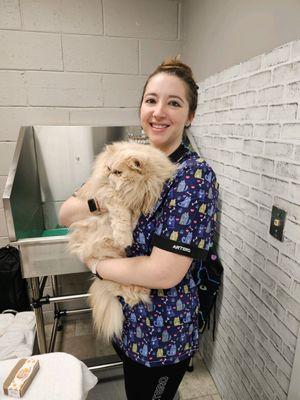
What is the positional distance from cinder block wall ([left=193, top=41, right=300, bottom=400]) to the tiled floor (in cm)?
12

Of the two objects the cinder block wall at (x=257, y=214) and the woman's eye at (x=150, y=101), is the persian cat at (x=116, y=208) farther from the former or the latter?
the cinder block wall at (x=257, y=214)

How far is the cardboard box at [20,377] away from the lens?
28.7 inches

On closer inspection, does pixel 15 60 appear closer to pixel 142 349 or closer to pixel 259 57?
pixel 259 57

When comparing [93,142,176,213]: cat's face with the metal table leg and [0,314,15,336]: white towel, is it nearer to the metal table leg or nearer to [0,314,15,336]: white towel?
the metal table leg

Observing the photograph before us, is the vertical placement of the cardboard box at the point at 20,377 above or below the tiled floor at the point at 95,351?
above

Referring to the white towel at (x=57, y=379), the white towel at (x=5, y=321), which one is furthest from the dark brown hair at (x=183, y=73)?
the white towel at (x=5, y=321)

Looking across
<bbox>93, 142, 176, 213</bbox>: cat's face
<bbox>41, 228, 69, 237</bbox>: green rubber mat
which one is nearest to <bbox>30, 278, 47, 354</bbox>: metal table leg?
<bbox>41, 228, 69, 237</bbox>: green rubber mat

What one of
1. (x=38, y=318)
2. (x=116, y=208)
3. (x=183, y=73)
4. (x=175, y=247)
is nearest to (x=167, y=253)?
(x=175, y=247)

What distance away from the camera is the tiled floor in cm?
173

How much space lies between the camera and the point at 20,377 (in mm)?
764

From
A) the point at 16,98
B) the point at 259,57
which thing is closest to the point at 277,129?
the point at 259,57

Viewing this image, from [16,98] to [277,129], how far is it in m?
1.75

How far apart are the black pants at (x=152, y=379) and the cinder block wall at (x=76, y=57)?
1628 mm

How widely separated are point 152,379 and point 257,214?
76 cm
